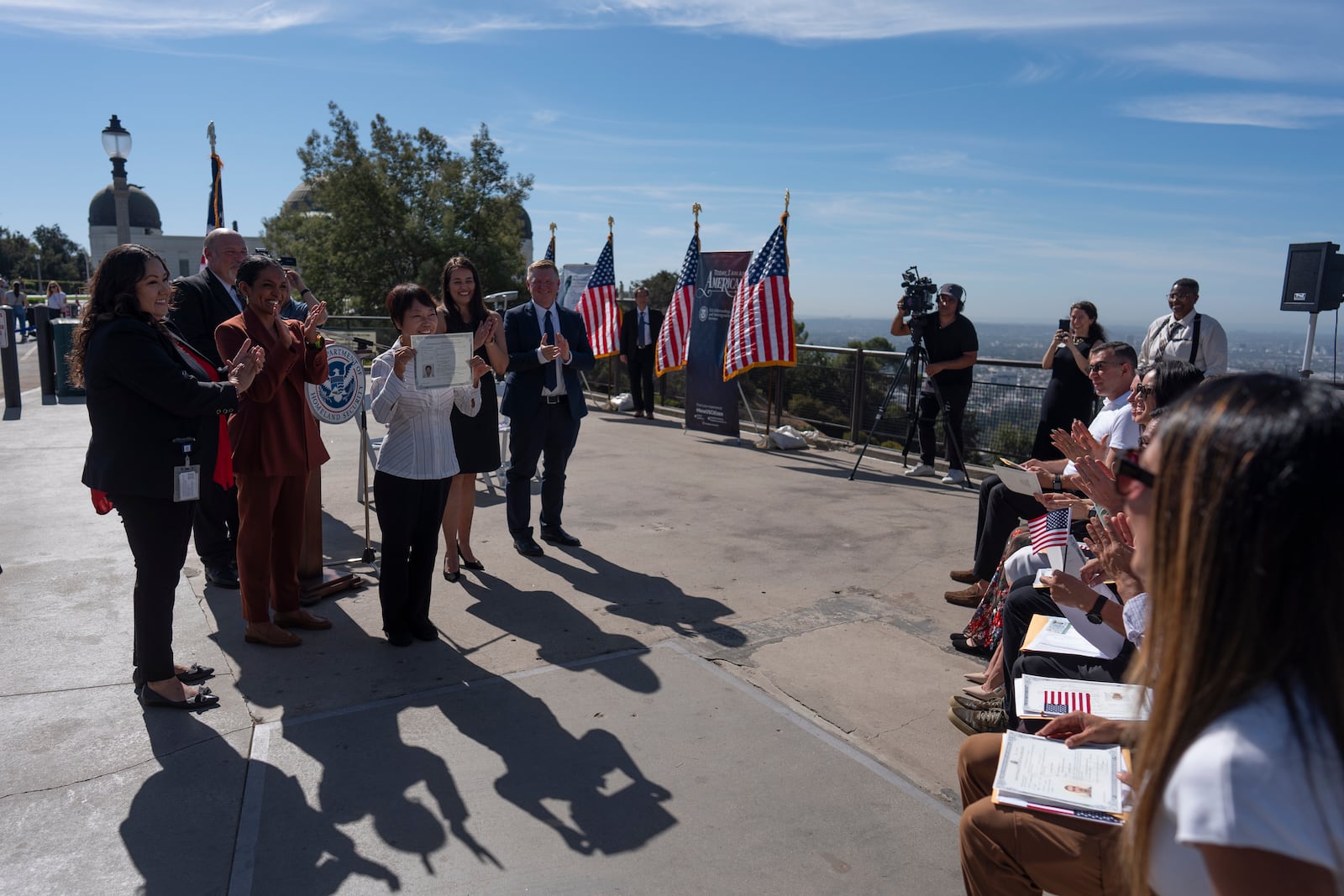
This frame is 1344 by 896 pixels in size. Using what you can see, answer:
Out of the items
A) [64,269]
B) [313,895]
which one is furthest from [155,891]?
[64,269]

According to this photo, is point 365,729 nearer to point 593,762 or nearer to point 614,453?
point 593,762

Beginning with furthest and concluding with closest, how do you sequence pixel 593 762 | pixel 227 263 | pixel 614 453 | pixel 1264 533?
pixel 614 453 → pixel 227 263 → pixel 593 762 → pixel 1264 533

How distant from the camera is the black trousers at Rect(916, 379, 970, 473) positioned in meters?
9.20

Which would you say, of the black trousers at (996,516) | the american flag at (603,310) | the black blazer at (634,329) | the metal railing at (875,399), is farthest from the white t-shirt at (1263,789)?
the black blazer at (634,329)

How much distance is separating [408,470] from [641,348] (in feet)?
30.8

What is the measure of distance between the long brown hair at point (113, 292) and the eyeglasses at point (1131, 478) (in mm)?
3570

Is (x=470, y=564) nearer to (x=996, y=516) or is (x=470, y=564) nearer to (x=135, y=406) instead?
(x=135, y=406)

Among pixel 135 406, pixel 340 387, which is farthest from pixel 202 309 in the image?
pixel 135 406

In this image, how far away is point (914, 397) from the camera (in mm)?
10164

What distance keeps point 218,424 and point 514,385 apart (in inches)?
92.1

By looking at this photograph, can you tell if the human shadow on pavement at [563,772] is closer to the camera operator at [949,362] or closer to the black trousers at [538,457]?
the black trousers at [538,457]

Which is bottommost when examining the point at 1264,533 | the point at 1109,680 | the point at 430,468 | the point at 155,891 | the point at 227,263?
the point at 155,891

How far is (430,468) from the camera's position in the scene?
457 cm

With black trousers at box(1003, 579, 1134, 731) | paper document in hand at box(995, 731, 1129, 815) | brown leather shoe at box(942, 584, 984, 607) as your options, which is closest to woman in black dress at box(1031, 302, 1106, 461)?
brown leather shoe at box(942, 584, 984, 607)
